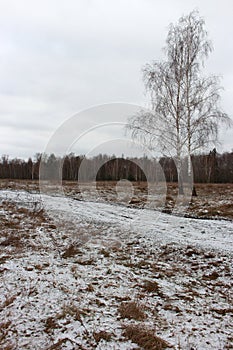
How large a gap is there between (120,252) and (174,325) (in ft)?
9.10

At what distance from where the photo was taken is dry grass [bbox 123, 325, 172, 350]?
2.99 m

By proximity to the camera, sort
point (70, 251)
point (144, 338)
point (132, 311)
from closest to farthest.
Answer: point (144, 338), point (132, 311), point (70, 251)

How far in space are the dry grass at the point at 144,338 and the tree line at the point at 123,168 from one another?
6.78m

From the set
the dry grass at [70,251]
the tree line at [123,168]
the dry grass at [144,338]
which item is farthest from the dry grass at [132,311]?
the tree line at [123,168]

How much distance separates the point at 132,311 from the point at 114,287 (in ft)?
2.46

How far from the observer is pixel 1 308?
142 inches

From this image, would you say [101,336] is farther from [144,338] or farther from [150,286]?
[150,286]

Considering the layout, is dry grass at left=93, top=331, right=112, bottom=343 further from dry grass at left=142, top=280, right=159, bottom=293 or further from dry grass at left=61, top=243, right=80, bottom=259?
dry grass at left=61, top=243, right=80, bottom=259

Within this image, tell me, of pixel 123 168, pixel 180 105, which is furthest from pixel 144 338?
pixel 123 168

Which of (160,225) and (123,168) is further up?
(123,168)

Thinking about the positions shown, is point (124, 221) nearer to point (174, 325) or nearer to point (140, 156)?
point (174, 325)

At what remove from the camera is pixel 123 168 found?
23.0 meters

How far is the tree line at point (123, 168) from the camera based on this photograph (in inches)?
490

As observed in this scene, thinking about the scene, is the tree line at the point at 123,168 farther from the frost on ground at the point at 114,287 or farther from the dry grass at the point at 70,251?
the dry grass at the point at 70,251
